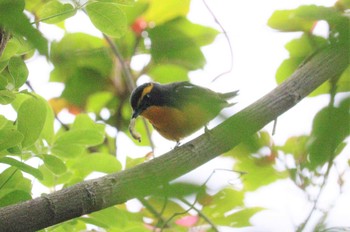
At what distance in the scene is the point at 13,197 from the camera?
96cm

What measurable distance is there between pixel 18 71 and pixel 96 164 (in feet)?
1.16

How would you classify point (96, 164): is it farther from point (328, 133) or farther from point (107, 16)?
point (328, 133)

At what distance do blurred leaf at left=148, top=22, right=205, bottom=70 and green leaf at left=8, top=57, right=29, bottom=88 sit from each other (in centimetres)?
67

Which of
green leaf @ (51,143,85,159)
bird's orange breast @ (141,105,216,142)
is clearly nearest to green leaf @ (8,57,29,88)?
green leaf @ (51,143,85,159)

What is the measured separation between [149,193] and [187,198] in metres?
0.02

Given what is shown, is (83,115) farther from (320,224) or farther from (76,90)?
(320,224)

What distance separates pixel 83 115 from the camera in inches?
49.1

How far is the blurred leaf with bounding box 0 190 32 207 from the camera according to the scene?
95cm

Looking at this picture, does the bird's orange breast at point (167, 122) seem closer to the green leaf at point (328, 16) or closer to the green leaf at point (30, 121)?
the green leaf at point (30, 121)

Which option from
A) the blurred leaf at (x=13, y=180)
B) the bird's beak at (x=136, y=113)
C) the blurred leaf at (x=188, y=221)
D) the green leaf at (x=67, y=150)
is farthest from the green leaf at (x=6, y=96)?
the bird's beak at (x=136, y=113)

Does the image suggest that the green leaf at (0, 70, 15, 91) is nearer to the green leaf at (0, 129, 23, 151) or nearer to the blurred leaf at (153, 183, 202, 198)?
the green leaf at (0, 129, 23, 151)

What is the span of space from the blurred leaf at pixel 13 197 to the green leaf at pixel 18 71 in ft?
0.61

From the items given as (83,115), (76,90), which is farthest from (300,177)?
(83,115)

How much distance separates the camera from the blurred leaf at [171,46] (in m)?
0.25
